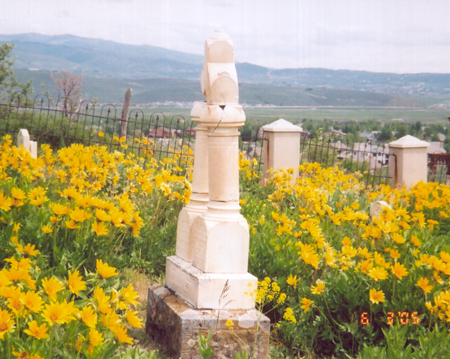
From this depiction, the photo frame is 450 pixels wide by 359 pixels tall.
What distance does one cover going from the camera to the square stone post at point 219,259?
297 cm

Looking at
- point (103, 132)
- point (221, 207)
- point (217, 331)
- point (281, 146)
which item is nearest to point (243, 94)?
point (103, 132)

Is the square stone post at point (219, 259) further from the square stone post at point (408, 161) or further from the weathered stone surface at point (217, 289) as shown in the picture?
the square stone post at point (408, 161)

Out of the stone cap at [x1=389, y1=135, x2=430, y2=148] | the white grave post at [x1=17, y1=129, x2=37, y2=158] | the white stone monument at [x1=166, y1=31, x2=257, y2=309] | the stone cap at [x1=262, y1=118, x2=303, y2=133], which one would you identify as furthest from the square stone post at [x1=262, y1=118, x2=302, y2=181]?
the white stone monument at [x1=166, y1=31, x2=257, y2=309]

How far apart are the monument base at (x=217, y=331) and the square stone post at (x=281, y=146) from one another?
5646 millimetres

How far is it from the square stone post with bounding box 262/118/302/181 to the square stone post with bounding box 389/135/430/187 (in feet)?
6.98

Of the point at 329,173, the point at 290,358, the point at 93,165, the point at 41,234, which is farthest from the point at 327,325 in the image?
the point at 329,173

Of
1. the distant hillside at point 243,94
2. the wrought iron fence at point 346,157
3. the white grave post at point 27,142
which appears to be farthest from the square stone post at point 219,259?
the distant hillside at point 243,94

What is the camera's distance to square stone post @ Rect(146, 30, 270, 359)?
297 cm

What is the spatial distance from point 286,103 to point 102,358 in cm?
11324

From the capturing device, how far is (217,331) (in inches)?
116

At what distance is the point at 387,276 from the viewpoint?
310 cm

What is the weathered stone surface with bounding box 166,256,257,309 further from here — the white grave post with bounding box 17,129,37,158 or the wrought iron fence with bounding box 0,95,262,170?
the white grave post with bounding box 17,129,37,158

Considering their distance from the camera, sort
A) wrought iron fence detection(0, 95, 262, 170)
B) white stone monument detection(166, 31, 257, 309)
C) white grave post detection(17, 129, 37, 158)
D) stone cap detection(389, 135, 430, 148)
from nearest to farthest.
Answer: white stone monument detection(166, 31, 257, 309) → white grave post detection(17, 129, 37, 158) → wrought iron fence detection(0, 95, 262, 170) → stone cap detection(389, 135, 430, 148)

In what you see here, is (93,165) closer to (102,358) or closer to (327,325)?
(327,325)
